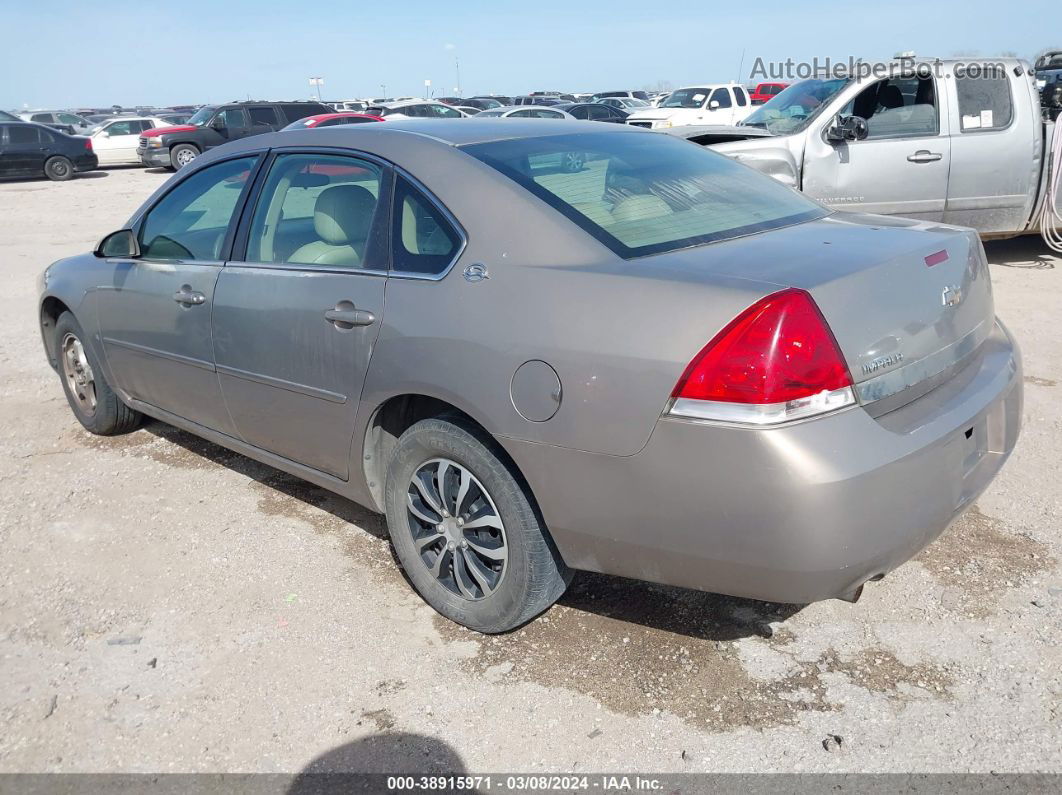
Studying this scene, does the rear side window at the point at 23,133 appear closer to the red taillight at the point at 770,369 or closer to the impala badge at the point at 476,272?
the impala badge at the point at 476,272

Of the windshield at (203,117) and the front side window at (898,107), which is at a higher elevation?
the windshield at (203,117)

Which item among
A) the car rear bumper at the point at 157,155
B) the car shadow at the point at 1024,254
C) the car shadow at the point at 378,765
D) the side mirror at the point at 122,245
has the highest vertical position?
the side mirror at the point at 122,245

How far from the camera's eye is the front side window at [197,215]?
3.81 meters

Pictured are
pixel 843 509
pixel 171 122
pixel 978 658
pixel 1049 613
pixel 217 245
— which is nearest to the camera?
pixel 843 509

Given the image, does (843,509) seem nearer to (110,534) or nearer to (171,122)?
(110,534)

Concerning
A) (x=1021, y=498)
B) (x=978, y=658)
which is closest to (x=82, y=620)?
(x=978, y=658)

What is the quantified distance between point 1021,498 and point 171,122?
1194 inches

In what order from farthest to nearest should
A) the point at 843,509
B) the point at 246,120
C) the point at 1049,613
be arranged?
1. the point at 246,120
2. the point at 1049,613
3. the point at 843,509

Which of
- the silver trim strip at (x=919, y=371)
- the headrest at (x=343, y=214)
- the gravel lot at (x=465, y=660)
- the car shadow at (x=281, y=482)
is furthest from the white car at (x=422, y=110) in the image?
the silver trim strip at (x=919, y=371)

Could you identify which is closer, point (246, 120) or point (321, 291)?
point (321, 291)

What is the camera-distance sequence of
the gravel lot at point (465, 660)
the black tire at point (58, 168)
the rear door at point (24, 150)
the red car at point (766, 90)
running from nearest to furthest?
the gravel lot at point (465, 660)
the rear door at point (24, 150)
the black tire at point (58, 168)
the red car at point (766, 90)

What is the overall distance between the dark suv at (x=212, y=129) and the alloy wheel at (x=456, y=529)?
2226 cm

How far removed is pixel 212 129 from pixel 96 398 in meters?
21.2

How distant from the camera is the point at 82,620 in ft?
10.6
